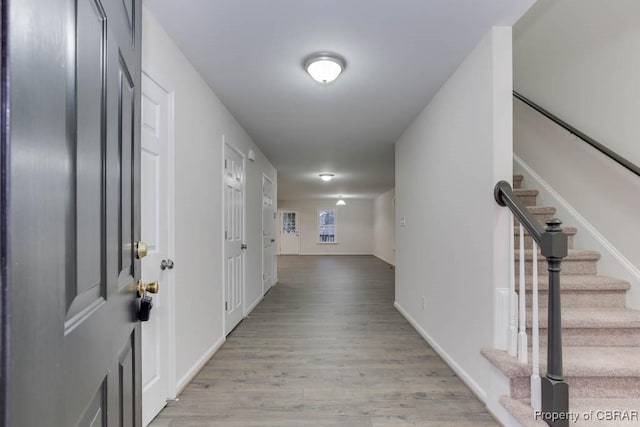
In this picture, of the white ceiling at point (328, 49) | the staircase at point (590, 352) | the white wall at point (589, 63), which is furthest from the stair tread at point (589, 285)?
the white ceiling at point (328, 49)

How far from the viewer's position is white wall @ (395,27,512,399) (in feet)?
6.10

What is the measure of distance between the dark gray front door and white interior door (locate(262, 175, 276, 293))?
13.6 ft

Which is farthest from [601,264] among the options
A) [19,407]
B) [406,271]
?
[19,407]

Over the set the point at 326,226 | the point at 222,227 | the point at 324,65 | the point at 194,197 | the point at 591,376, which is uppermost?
the point at 324,65

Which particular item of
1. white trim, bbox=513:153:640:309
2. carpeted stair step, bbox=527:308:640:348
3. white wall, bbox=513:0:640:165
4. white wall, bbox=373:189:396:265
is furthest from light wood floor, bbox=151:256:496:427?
white wall, bbox=373:189:396:265

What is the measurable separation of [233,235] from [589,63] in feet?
11.2

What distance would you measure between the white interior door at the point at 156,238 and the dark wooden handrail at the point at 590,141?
9.50ft

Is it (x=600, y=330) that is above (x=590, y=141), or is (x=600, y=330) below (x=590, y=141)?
below

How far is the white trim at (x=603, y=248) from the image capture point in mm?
2084

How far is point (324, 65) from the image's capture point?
217 cm

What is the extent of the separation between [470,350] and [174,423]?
190 cm

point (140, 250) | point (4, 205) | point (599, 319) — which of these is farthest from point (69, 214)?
point (599, 319)

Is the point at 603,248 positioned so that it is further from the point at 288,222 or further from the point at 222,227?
the point at 288,222

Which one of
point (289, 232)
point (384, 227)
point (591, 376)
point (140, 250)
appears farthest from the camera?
point (289, 232)
